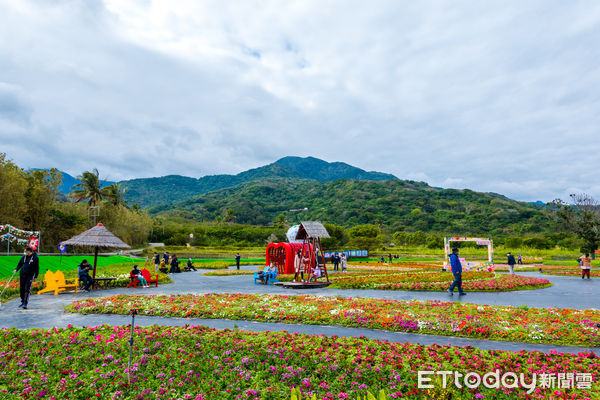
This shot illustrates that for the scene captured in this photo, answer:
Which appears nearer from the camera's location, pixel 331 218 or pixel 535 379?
pixel 535 379

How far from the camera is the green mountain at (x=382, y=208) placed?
10212cm

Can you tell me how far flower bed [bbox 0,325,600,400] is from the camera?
18.3ft

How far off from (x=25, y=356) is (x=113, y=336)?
1.55 metres

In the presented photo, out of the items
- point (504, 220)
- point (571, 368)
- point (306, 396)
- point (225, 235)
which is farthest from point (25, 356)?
point (504, 220)

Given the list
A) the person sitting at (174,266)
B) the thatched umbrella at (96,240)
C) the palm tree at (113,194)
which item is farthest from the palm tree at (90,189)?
the thatched umbrella at (96,240)

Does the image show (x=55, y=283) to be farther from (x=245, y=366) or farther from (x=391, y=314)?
(x=391, y=314)

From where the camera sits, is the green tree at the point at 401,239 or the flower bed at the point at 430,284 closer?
the flower bed at the point at 430,284

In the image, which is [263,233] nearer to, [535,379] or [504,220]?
[504,220]

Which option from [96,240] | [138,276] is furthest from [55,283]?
[138,276]

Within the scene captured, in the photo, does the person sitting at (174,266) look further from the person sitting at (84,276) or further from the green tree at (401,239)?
the green tree at (401,239)

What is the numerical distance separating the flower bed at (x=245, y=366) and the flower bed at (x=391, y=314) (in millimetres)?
1926

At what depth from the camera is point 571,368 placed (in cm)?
582

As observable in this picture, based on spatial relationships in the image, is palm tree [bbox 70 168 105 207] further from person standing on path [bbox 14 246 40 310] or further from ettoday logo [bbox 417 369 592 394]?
ettoday logo [bbox 417 369 592 394]

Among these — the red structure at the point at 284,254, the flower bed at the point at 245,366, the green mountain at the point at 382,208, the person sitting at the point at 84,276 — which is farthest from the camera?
the green mountain at the point at 382,208
